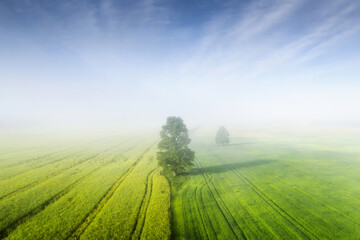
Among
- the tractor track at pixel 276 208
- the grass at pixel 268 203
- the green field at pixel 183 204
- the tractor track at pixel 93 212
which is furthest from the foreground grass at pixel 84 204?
the tractor track at pixel 276 208

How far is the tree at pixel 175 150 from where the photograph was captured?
37094mm

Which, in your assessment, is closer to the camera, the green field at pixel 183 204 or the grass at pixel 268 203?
the grass at pixel 268 203

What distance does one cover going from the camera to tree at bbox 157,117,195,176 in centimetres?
3709

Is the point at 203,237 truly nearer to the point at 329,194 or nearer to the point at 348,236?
the point at 348,236

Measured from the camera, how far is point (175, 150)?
37.9m

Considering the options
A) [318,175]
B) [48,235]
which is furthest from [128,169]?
[318,175]

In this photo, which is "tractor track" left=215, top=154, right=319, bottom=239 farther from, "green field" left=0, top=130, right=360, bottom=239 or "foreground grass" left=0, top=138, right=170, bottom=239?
"foreground grass" left=0, top=138, right=170, bottom=239

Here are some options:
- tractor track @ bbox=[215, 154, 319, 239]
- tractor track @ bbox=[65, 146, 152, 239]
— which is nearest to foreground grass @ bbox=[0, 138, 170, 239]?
tractor track @ bbox=[65, 146, 152, 239]

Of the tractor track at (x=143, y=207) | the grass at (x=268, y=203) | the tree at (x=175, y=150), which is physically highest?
the tree at (x=175, y=150)

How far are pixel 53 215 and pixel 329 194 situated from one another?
44.5 m

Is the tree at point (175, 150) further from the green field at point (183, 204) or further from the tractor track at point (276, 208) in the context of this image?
the tractor track at point (276, 208)

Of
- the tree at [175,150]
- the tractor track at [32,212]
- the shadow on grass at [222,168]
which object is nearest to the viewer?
the tractor track at [32,212]

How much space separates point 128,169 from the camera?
43.5m

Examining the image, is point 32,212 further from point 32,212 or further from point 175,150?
point 175,150
